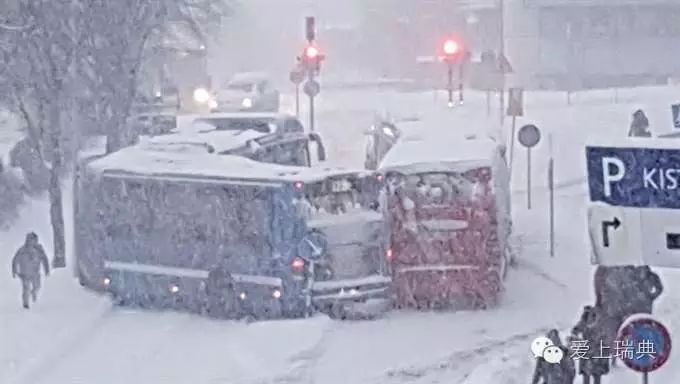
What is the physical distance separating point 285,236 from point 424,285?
6.92ft

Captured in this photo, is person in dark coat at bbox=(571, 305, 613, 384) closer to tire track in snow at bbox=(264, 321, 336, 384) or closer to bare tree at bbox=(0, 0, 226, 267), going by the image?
tire track in snow at bbox=(264, 321, 336, 384)

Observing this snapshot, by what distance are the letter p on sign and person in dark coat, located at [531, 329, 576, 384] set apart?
11.0 feet

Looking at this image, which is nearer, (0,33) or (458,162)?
(458,162)

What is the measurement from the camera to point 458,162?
20.6m

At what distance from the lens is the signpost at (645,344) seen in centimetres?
1000

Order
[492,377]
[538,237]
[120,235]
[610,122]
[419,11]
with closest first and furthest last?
[492,377]
[120,235]
[538,237]
[610,122]
[419,11]

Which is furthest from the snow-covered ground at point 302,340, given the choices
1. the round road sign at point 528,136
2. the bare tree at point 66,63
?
the bare tree at point 66,63

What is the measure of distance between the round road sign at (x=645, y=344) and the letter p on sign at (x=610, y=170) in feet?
4.25

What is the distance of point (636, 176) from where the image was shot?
29.9ft

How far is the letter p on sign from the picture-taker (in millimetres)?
9141

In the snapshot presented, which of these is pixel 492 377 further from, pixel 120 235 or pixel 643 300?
pixel 120 235

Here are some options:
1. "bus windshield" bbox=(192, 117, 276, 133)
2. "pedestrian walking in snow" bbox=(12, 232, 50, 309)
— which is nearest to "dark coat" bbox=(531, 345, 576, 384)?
"pedestrian walking in snow" bbox=(12, 232, 50, 309)

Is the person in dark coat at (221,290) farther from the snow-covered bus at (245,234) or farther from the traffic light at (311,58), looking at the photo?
the traffic light at (311,58)

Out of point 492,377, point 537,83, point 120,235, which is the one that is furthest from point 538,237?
point 537,83
